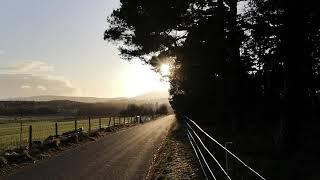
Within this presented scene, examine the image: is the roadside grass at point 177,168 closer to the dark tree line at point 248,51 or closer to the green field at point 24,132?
the dark tree line at point 248,51

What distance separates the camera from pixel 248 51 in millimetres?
27469

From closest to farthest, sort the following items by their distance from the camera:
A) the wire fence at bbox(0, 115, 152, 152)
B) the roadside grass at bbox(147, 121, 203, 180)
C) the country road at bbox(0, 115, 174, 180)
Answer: the roadside grass at bbox(147, 121, 203, 180) < the country road at bbox(0, 115, 174, 180) < the wire fence at bbox(0, 115, 152, 152)

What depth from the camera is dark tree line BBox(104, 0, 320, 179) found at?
1800 centimetres

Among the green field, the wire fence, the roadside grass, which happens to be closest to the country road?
the roadside grass

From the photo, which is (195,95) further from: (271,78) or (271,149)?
(271,149)

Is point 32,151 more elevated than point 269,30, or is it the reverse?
point 269,30

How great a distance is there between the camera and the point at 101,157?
2188 centimetres

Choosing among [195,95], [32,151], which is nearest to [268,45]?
[32,151]

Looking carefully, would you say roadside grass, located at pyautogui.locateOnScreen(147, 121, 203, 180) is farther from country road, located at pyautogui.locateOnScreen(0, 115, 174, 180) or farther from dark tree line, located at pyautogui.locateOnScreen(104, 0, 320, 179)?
dark tree line, located at pyautogui.locateOnScreen(104, 0, 320, 179)

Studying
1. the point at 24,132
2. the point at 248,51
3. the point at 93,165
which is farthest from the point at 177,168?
the point at 24,132

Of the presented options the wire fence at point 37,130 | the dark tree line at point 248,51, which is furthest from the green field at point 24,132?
the dark tree line at point 248,51

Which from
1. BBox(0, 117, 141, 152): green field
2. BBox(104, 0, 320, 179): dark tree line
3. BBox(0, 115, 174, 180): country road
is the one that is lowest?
BBox(0, 115, 174, 180): country road

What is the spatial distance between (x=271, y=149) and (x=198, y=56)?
1081 centimetres

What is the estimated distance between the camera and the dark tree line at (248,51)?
1800 cm
